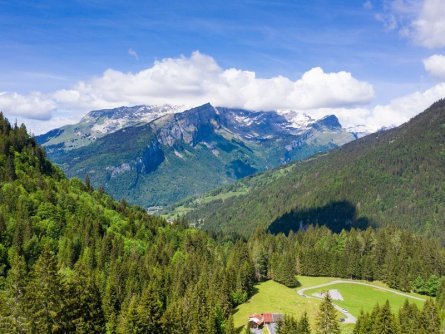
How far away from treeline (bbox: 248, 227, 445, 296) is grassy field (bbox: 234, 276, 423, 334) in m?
5.57

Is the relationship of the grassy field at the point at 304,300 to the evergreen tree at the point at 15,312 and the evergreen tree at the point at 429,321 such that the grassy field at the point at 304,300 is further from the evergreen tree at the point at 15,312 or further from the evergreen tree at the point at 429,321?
the evergreen tree at the point at 15,312

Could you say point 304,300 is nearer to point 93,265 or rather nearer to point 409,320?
point 409,320

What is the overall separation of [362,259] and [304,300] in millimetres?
52163

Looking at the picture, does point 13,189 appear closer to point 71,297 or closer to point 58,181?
point 58,181

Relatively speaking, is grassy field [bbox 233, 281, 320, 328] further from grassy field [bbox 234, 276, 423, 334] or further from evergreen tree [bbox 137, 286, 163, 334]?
evergreen tree [bbox 137, 286, 163, 334]

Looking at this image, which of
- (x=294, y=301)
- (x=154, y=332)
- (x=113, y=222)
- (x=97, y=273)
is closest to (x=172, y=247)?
(x=113, y=222)

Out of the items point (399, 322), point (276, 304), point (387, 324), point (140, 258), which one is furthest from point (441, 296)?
point (140, 258)

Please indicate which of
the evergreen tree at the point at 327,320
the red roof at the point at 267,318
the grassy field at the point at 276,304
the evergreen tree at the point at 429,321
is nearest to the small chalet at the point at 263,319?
the red roof at the point at 267,318

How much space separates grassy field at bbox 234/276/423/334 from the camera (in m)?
123

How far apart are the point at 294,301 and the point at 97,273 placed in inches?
2317

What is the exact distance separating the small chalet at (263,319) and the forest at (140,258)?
6.81 meters

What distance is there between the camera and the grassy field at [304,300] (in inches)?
4853

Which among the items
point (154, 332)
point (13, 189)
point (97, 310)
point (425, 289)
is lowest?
point (425, 289)

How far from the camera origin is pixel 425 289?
157625 millimetres
